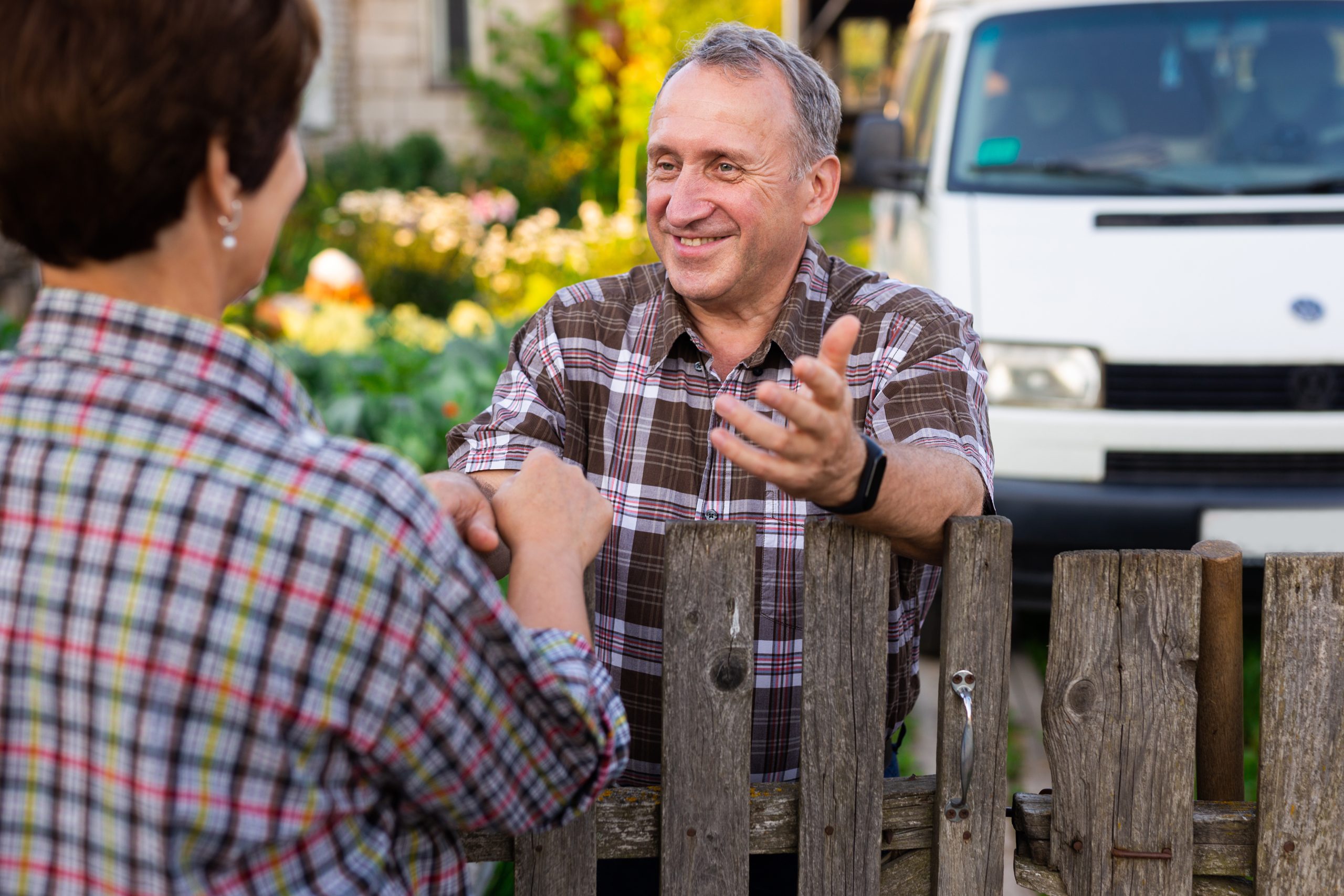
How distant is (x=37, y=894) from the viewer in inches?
40.8

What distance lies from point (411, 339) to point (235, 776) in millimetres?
4719

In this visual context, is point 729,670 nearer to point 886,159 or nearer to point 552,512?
point 552,512

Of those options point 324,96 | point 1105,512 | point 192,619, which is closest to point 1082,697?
point 192,619

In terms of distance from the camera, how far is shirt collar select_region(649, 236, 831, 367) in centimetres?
191

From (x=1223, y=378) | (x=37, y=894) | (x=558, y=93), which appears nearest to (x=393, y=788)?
(x=37, y=894)

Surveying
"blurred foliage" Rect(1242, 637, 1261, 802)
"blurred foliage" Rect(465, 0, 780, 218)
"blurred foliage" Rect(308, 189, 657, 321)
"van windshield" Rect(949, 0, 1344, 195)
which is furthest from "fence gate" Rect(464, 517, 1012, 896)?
"blurred foliage" Rect(465, 0, 780, 218)

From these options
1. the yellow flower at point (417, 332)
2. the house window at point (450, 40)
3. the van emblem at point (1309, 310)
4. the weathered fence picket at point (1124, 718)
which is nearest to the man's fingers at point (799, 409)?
the weathered fence picket at point (1124, 718)

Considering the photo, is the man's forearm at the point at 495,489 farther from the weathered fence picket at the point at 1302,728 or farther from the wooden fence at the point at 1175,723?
the weathered fence picket at the point at 1302,728

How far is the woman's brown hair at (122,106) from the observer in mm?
978

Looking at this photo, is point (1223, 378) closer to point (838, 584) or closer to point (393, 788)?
point (838, 584)

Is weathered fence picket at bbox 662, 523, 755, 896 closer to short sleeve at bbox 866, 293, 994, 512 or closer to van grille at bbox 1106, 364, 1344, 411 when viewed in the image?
short sleeve at bbox 866, 293, 994, 512

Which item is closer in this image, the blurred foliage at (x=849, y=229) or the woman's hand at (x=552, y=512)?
the woman's hand at (x=552, y=512)

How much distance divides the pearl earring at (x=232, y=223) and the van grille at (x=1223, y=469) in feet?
10.0

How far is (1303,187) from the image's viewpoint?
4.00 m
